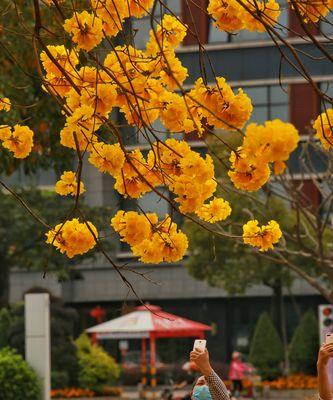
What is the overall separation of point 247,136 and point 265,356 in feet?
123

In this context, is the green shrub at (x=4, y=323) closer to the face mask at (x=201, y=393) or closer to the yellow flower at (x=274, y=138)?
the face mask at (x=201, y=393)

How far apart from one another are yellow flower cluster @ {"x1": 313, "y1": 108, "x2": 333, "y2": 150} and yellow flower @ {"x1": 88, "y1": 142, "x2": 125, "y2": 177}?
3.00ft

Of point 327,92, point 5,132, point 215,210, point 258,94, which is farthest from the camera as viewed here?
point 258,94

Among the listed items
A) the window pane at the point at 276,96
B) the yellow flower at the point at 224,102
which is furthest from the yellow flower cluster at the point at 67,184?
the window pane at the point at 276,96

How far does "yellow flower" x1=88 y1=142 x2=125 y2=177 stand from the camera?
239 inches

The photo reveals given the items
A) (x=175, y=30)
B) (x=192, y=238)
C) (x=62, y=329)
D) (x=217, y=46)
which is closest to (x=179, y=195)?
(x=175, y=30)

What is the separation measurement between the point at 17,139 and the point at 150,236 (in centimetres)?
83

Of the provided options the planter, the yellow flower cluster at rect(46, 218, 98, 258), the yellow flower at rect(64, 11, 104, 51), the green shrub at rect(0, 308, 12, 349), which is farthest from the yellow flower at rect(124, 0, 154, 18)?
the planter

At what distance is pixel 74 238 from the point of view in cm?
630

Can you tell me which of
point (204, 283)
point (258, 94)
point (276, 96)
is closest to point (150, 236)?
point (276, 96)

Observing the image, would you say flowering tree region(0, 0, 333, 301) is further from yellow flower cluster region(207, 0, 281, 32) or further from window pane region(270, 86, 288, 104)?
window pane region(270, 86, 288, 104)

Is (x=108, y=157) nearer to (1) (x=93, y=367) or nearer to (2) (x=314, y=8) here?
(2) (x=314, y=8)

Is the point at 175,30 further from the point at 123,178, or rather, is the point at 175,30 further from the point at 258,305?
the point at 258,305

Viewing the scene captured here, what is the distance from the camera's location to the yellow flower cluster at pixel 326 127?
567 centimetres
